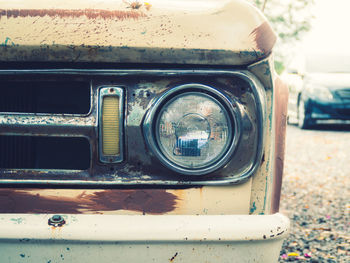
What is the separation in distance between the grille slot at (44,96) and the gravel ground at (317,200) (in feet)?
5.68

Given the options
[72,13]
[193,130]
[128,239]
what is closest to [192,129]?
[193,130]

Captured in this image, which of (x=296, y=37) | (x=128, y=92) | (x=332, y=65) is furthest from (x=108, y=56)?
(x=296, y=37)

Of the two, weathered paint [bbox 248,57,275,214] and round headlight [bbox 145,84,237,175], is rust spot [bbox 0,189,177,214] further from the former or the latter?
weathered paint [bbox 248,57,275,214]

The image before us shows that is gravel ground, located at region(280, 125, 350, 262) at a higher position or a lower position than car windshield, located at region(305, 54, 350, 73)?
lower

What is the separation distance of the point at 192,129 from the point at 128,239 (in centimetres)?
30

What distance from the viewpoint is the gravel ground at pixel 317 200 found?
2676 mm

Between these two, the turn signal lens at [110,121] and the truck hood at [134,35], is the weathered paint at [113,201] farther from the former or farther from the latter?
the truck hood at [134,35]

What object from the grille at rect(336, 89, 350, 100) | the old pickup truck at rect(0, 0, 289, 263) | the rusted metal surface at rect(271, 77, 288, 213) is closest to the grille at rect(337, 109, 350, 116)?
the grille at rect(336, 89, 350, 100)

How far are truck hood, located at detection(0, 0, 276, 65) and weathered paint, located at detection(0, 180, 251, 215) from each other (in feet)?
1.05

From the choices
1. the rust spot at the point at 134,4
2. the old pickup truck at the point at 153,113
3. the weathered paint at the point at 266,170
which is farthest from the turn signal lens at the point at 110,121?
the weathered paint at the point at 266,170

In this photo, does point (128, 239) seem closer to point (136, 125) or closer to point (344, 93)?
point (136, 125)

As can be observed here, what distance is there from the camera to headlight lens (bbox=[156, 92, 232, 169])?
1.09 metres

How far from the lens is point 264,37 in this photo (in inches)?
42.1

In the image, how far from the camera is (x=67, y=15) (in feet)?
3.55
